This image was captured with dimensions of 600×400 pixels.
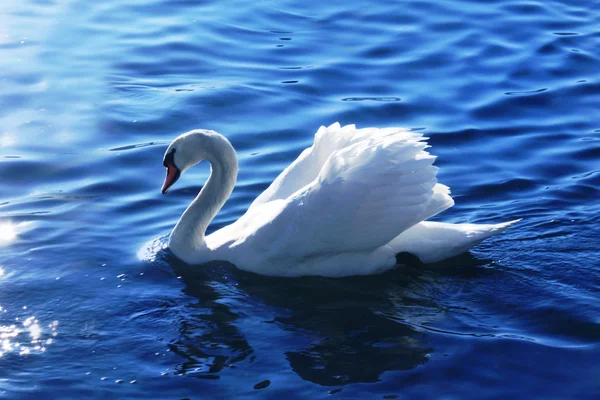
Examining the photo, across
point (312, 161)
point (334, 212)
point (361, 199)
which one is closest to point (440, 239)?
point (361, 199)

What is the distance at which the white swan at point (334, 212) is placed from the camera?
897 cm

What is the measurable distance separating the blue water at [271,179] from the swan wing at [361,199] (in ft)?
1.70

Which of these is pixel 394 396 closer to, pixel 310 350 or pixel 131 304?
pixel 310 350

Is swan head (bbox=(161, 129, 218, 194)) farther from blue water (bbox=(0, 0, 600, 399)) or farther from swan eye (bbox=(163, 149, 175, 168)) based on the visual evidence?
blue water (bbox=(0, 0, 600, 399))

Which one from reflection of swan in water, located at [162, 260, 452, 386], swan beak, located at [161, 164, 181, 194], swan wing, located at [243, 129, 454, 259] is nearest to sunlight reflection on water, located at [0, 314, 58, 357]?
reflection of swan in water, located at [162, 260, 452, 386]

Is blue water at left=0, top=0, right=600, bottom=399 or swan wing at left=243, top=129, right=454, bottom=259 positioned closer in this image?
blue water at left=0, top=0, right=600, bottom=399

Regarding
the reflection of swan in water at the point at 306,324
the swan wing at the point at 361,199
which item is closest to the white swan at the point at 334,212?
the swan wing at the point at 361,199

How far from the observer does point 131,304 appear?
29.6ft

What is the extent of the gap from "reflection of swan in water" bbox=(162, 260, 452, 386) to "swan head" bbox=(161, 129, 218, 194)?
0.92m

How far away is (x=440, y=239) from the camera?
30.5 ft

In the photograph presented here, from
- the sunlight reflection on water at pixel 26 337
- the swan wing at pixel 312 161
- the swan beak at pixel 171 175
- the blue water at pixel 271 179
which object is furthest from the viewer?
the swan beak at pixel 171 175

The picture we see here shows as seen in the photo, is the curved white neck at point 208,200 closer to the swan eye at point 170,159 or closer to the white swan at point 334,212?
the white swan at point 334,212

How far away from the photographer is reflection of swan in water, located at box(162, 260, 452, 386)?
26.2 ft

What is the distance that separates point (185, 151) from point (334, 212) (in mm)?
1716
